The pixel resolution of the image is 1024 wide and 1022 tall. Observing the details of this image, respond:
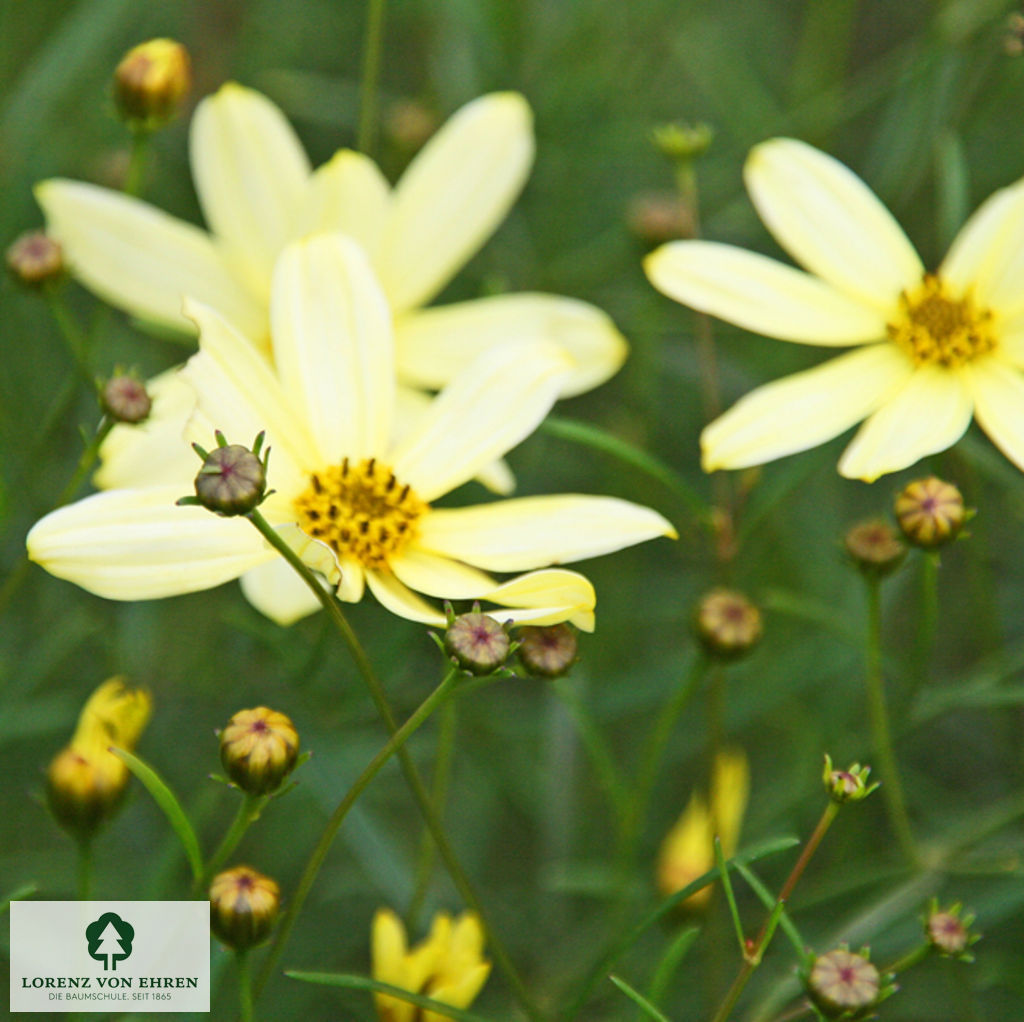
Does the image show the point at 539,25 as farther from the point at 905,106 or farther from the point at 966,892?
the point at 966,892

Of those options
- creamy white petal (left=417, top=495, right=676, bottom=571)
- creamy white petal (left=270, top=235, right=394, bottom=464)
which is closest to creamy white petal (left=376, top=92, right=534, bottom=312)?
creamy white petal (left=270, top=235, right=394, bottom=464)

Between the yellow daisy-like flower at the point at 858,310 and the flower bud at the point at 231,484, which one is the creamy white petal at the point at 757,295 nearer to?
the yellow daisy-like flower at the point at 858,310

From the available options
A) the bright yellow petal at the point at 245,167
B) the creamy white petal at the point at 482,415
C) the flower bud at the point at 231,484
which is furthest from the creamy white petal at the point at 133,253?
the flower bud at the point at 231,484

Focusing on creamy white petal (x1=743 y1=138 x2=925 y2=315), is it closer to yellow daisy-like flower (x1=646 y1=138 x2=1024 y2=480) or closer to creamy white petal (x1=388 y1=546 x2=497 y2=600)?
yellow daisy-like flower (x1=646 y1=138 x2=1024 y2=480)

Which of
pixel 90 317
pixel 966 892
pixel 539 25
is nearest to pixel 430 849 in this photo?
pixel 966 892

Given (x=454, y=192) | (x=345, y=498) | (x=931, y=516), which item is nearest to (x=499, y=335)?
(x=454, y=192)

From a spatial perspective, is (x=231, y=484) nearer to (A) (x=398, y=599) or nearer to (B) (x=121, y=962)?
(A) (x=398, y=599)
